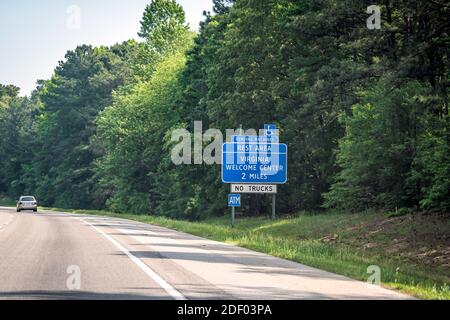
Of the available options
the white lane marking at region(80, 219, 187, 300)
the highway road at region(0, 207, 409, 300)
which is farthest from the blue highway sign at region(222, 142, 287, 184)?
the white lane marking at region(80, 219, 187, 300)

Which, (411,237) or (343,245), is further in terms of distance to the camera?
(343,245)

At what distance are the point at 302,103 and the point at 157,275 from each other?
35879mm

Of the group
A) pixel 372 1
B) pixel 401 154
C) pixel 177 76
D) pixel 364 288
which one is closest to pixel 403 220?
pixel 401 154

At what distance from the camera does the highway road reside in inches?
531

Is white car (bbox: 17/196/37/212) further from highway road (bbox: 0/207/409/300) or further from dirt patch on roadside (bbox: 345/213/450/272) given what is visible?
highway road (bbox: 0/207/409/300)

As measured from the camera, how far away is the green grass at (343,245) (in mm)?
17891

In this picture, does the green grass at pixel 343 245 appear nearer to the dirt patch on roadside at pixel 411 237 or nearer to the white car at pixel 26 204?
the dirt patch on roadside at pixel 411 237

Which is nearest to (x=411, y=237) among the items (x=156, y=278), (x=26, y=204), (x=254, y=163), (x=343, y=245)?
(x=343, y=245)

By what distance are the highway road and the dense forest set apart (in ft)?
38.0

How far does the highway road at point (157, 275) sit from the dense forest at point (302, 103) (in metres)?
11.6

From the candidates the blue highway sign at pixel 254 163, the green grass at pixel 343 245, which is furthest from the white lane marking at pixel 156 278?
the blue highway sign at pixel 254 163

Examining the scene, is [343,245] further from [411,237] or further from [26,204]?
[26,204]

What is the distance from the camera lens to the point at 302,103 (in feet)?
168
